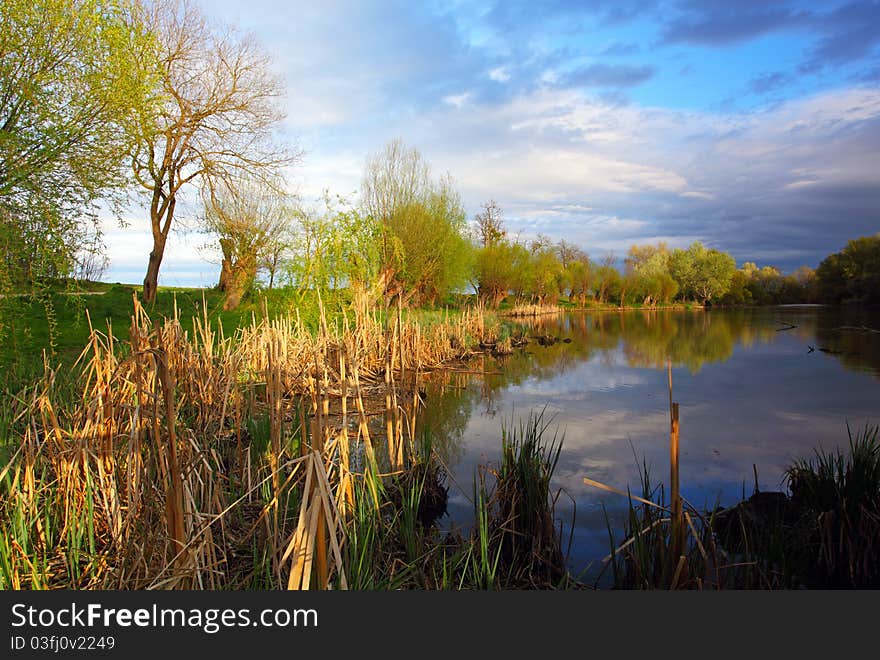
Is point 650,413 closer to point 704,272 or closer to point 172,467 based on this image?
point 172,467

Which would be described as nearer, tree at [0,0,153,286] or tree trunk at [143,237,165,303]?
tree at [0,0,153,286]

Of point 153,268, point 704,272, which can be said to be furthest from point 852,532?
point 704,272

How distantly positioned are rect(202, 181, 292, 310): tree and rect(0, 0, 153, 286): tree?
11386 mm

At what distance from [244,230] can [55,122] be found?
48.1 feet

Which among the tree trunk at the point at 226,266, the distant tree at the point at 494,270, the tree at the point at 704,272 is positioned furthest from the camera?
the tree at the point at 704,272

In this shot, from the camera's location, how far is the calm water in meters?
5.67

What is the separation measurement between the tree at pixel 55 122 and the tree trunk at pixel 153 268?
11.5 metres

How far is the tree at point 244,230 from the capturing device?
2073 cm

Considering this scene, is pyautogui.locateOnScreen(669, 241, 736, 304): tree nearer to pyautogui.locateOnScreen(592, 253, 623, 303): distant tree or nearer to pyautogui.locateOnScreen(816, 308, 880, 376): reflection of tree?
pyautogui.locateOnScreen(592, 253, 623, 303): distant tree

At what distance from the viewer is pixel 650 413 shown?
9.51 meters

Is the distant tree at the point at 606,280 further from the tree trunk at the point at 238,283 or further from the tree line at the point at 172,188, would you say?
the tree trunk at the point at 238,283

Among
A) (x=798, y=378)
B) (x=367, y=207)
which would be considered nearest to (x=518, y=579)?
(x=798, y=378)

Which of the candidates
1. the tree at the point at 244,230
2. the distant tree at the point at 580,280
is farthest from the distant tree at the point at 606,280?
the tree at the point at 244,230

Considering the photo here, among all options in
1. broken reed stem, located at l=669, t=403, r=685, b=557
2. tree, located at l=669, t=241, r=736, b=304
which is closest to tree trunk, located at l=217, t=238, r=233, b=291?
broken reed stem, located at l=669, t=403, r=685, b=557
